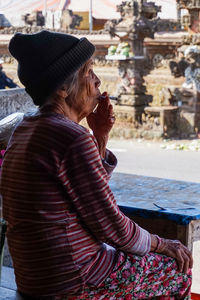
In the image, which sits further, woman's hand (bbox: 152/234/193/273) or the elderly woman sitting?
woman's hand (bbox: 152/234/193/273)

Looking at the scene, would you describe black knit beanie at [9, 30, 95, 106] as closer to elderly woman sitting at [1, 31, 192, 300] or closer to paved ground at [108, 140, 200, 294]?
elderly woman sitting at [1, 31, 192, 300]

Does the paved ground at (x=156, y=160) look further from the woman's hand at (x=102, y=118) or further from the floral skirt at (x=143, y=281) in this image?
the floral skirt at (x=143, y=281)

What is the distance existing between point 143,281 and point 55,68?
72 centimetres

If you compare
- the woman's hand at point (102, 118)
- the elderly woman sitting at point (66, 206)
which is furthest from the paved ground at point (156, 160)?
the elderly woman sitting at point (66, 206)

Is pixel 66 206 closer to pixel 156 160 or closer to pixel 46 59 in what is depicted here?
pixel 46 59

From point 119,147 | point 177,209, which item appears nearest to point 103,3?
point 119,147

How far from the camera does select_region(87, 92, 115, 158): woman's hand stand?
2240 millimetres

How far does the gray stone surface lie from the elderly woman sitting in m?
1.72

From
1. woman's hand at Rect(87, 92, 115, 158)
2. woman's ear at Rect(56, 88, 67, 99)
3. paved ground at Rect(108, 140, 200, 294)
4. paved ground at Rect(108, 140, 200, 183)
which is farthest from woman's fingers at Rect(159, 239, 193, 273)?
paved ground at Rect(108, 140, 200, 183)

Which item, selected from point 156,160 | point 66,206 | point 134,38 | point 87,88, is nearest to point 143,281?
point 66,206

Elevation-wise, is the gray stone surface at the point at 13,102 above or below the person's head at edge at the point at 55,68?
below

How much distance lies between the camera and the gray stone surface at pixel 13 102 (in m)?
3.61

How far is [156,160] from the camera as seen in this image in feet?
28.1

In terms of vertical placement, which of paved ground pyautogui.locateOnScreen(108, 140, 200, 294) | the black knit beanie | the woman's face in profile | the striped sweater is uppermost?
the black knit beanie
